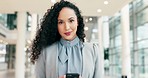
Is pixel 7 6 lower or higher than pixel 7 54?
higher

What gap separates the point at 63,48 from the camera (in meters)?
1.63

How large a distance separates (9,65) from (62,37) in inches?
1413

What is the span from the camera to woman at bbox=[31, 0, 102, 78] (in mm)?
1581

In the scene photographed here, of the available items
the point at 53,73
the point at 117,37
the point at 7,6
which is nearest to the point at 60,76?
the point at 53,73

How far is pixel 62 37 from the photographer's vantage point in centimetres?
165

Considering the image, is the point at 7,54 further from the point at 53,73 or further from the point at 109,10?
the point at 53,73

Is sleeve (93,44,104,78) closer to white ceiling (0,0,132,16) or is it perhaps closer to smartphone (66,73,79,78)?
smartphone (66,73,79,78)

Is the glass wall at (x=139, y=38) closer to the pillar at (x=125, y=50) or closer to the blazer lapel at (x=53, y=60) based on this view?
the pillar at (x=125, y=50)

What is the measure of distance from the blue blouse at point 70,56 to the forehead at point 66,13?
138 mm

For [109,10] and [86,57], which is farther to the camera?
[109,10]

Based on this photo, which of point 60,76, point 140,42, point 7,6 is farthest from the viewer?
point 140,42

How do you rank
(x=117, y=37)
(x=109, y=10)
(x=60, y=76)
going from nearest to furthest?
(x=60, y=76) < (x=109, y=10) < (x=117, y=37)

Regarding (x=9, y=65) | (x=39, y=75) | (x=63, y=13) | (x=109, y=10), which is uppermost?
(x=109, y=10)

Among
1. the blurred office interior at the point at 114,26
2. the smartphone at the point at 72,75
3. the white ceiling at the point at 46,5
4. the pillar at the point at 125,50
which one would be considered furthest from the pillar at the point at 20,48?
the smartphone at the point at 72,75
